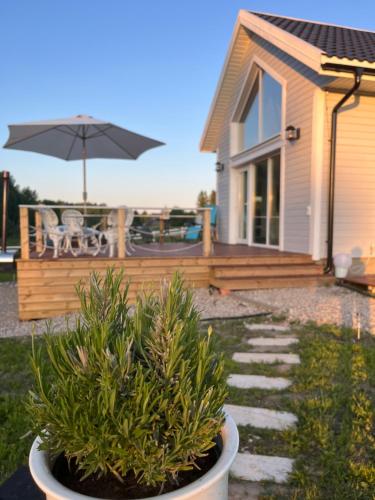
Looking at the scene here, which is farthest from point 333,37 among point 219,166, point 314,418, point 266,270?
point 314,418

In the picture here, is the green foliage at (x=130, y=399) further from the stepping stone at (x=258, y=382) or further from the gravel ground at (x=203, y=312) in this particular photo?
the gravel ground at (x=203, y=312)

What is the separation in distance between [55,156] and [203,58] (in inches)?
336

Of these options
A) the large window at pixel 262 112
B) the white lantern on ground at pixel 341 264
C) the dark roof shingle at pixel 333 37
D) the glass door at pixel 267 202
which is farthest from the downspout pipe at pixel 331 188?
the large window at pixel 262 112

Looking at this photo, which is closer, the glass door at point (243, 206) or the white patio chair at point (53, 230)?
the white patio chair at point (53, 230)

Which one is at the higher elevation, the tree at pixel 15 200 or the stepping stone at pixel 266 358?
the tree at pixel 15 200

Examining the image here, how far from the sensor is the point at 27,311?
18.4ft

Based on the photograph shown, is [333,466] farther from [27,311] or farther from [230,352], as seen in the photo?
[27,311]

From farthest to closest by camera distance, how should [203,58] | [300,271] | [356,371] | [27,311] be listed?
[203,58] < [300,271] < [27,311] < [356,371]

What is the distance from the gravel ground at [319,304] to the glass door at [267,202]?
2.53 meters

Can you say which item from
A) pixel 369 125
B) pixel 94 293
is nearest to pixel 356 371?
pixel 94 293

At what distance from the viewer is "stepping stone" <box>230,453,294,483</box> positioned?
1742 mm

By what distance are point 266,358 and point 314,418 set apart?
1076 mm

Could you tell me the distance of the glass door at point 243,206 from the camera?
10.3 metres

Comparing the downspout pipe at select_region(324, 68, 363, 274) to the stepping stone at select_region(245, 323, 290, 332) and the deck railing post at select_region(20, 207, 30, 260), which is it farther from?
the deck railing post at select_region(20, 207, 30, 260)
